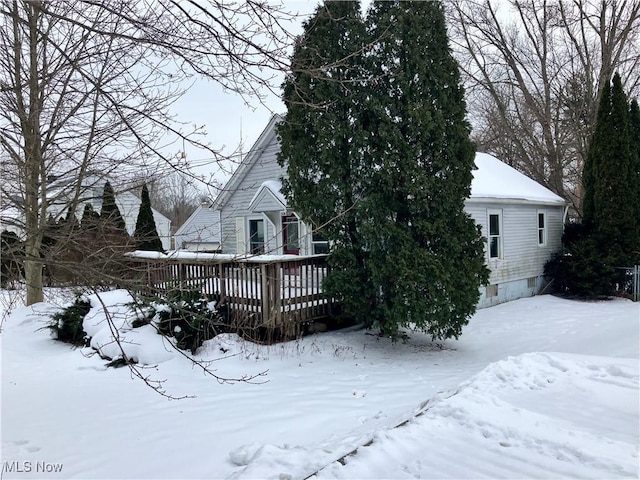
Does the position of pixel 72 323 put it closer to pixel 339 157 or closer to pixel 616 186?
pixel 339 157

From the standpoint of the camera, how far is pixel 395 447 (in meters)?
3.41

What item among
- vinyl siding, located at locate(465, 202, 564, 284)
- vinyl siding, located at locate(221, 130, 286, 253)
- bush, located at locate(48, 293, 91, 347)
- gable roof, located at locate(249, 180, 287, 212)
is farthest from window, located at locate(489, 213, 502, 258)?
bush, located at locate(48, 293, 91, 347)

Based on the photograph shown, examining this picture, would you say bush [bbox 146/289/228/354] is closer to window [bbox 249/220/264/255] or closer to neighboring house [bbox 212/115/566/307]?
neighboring house [bbox 212/115/566/307]

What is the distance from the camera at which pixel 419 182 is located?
26.4 ft

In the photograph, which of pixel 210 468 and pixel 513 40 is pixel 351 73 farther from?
pixel 513 40

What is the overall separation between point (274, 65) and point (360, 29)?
5184 millimetres

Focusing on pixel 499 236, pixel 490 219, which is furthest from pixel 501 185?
pixel 499 236

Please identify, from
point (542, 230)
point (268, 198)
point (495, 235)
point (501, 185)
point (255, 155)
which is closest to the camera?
point (268, 198)

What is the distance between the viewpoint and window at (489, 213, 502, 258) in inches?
546

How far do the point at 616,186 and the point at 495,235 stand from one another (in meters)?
4.33

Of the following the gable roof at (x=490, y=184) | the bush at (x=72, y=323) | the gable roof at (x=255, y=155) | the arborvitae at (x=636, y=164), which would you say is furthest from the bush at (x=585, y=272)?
the bush at (x=72, y=323)

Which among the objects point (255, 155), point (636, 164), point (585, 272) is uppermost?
point (255, 155)

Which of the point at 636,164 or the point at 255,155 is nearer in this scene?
the point at 255,155

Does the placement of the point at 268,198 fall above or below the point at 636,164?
below
